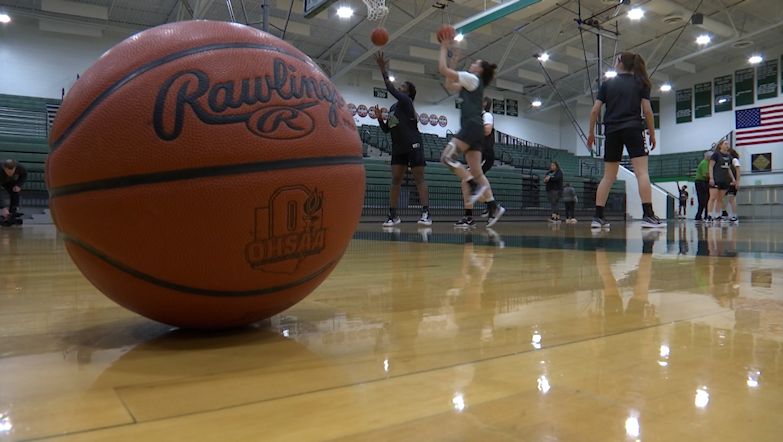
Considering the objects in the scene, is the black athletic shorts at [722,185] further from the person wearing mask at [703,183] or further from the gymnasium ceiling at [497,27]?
the gymnasium ceiling at [497,27]

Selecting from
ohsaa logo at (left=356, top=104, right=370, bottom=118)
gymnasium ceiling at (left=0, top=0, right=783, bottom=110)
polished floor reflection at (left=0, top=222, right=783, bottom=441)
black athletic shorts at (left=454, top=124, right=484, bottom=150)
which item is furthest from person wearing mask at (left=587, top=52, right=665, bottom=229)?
ohsaa logo at (left=356, top=104, right=370, bottom=118)

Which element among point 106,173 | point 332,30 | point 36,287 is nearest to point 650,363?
point 106,173

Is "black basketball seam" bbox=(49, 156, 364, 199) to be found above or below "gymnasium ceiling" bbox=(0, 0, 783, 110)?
below

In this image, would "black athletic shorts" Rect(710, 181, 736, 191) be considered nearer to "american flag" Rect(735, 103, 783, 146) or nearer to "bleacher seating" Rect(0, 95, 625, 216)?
"bleacher seating" Rect(0, 95, 625, 216)

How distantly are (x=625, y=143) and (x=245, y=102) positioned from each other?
4.55m

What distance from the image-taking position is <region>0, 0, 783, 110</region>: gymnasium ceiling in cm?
1322

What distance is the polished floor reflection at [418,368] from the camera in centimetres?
54

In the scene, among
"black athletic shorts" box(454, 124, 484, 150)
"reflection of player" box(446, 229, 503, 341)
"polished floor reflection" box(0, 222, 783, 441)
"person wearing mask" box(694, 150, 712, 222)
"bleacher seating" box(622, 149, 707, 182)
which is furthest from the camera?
"bleacher seating" box(622, 149, 707, 182)

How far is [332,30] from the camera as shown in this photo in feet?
49.7

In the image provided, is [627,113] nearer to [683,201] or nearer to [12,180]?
[12,180]

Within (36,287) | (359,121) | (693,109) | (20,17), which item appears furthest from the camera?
(693,109)

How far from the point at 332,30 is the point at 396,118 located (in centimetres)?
1041

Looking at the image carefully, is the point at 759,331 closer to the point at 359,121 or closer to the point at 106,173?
the point at 106,173

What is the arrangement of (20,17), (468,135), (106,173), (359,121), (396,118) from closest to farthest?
(106,173) < (468,135) < (396,118) < (20,17) < (359,121)
